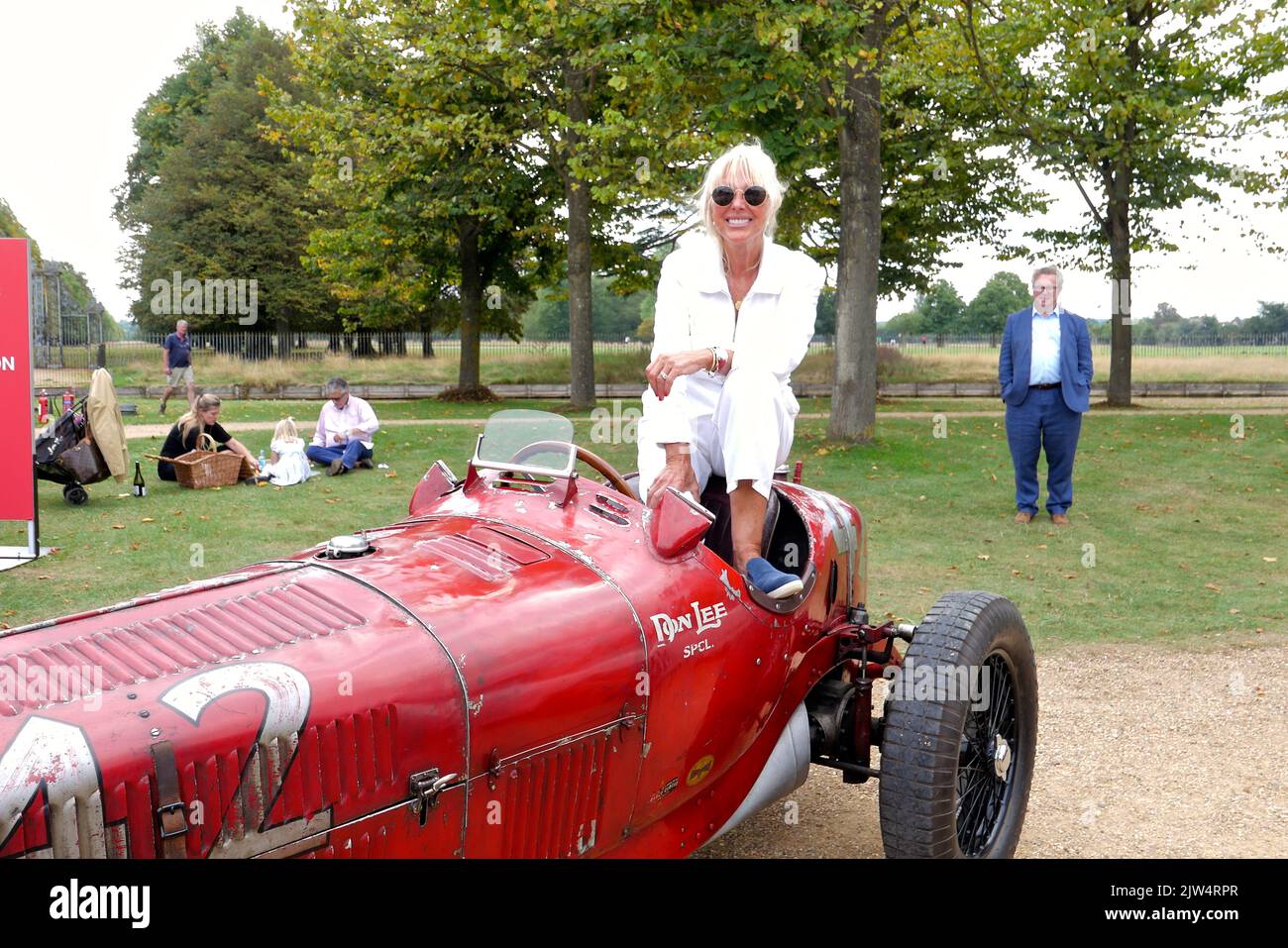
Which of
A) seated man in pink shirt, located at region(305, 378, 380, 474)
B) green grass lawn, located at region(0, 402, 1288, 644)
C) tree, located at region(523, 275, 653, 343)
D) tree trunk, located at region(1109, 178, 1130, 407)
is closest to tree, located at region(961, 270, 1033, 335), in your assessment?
tree, located at region(523, 275, 653, 343)

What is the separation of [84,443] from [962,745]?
1019cm

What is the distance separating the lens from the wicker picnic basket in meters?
12.1

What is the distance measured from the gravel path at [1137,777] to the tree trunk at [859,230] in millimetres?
8673

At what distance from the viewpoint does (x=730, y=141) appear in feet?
43.0

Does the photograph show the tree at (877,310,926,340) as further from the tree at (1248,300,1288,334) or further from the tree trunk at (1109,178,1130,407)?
the tree trunk at (1109,178,1130,407)

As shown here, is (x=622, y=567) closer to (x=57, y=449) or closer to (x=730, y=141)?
(x=57, y=449)

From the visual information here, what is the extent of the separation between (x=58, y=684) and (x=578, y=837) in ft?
4.40

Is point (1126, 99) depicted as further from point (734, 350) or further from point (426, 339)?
point (426, 339)

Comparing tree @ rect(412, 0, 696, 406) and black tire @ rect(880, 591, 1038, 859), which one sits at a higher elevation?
tree @ rect(412, 0, 696, 406)

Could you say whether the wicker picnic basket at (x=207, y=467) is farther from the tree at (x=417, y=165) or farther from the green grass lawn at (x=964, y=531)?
the tree at (x=417, y=165)

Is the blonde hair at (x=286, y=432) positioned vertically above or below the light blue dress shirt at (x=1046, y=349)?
below

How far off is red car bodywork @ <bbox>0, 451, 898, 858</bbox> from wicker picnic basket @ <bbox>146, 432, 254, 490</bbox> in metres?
9.55

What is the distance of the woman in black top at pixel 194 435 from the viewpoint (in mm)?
12398

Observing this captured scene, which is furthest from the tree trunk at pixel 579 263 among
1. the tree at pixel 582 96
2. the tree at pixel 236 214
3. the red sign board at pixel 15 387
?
the tree at pixel 236 214
